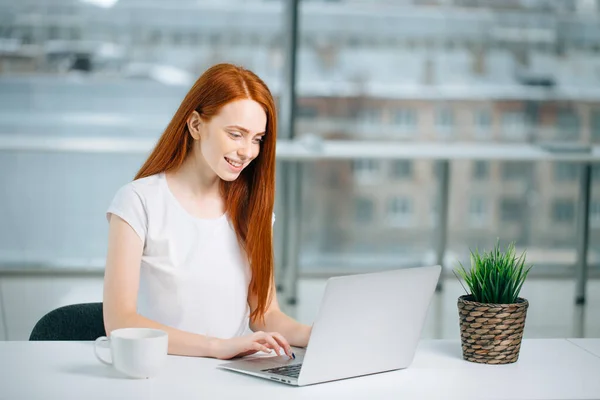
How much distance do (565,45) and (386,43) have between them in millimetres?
1025

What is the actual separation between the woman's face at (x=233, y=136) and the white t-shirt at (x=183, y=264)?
127mm

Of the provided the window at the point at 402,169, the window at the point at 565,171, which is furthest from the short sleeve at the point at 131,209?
the window at the point at 565,171

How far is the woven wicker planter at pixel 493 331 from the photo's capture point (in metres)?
1.54

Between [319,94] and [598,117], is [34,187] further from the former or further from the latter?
[598,117]

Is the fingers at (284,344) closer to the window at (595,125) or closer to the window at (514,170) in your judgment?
the window at (514,170)

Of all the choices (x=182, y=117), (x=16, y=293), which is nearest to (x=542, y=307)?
(x=16, y=293)

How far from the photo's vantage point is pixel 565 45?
510 centimetres

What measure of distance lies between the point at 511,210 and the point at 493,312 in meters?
3.71

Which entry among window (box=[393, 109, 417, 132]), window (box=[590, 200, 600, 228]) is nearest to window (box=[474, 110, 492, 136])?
window (box=[393, 109, 417, 132])

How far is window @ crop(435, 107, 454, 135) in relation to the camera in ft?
16.4

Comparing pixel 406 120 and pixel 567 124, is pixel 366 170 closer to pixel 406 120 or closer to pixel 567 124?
pixel 406 120

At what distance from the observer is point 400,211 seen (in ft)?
16.7

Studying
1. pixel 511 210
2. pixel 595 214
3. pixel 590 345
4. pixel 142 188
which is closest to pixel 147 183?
pixel 142 188

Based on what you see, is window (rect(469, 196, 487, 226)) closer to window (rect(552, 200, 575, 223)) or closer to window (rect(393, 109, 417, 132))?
window (rect(552, 200, 575, 223))
